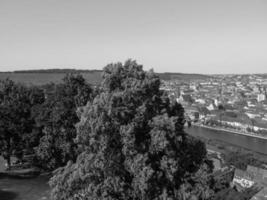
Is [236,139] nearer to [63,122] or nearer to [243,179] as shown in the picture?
[243,179]

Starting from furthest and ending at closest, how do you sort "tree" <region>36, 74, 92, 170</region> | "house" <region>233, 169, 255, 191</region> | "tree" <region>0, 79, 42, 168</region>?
"house" <region>233, 169, 255, 191</region>
"tree" <region>0, 79, 42, 168</region>
"tree" <region>36, 74, 92, 170</region>

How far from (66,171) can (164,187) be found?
2.13 m

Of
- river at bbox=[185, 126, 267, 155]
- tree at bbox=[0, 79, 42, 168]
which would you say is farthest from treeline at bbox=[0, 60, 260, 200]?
river at bbox=[185, 126, 267, 155]

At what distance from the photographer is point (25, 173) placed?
1423 centimetres

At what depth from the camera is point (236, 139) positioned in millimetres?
48938

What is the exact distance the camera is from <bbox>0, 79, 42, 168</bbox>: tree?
13.4 metres

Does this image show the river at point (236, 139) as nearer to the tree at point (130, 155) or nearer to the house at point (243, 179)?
the house at point (243, 179)

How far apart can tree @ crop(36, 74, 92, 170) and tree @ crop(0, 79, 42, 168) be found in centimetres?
245

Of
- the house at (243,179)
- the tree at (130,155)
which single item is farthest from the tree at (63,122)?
the house at (243,179)

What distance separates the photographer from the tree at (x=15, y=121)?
13.4 m

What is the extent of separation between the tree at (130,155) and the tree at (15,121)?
827cm

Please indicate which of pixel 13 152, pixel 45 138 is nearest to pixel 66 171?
pixel 45 138

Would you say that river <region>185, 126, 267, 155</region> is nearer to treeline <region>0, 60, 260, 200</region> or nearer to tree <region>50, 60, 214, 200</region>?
treeline <region>0, 60, 260, 200</region>

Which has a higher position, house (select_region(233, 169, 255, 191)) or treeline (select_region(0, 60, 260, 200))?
treeline (select_region(0, 60, 260, 200))
